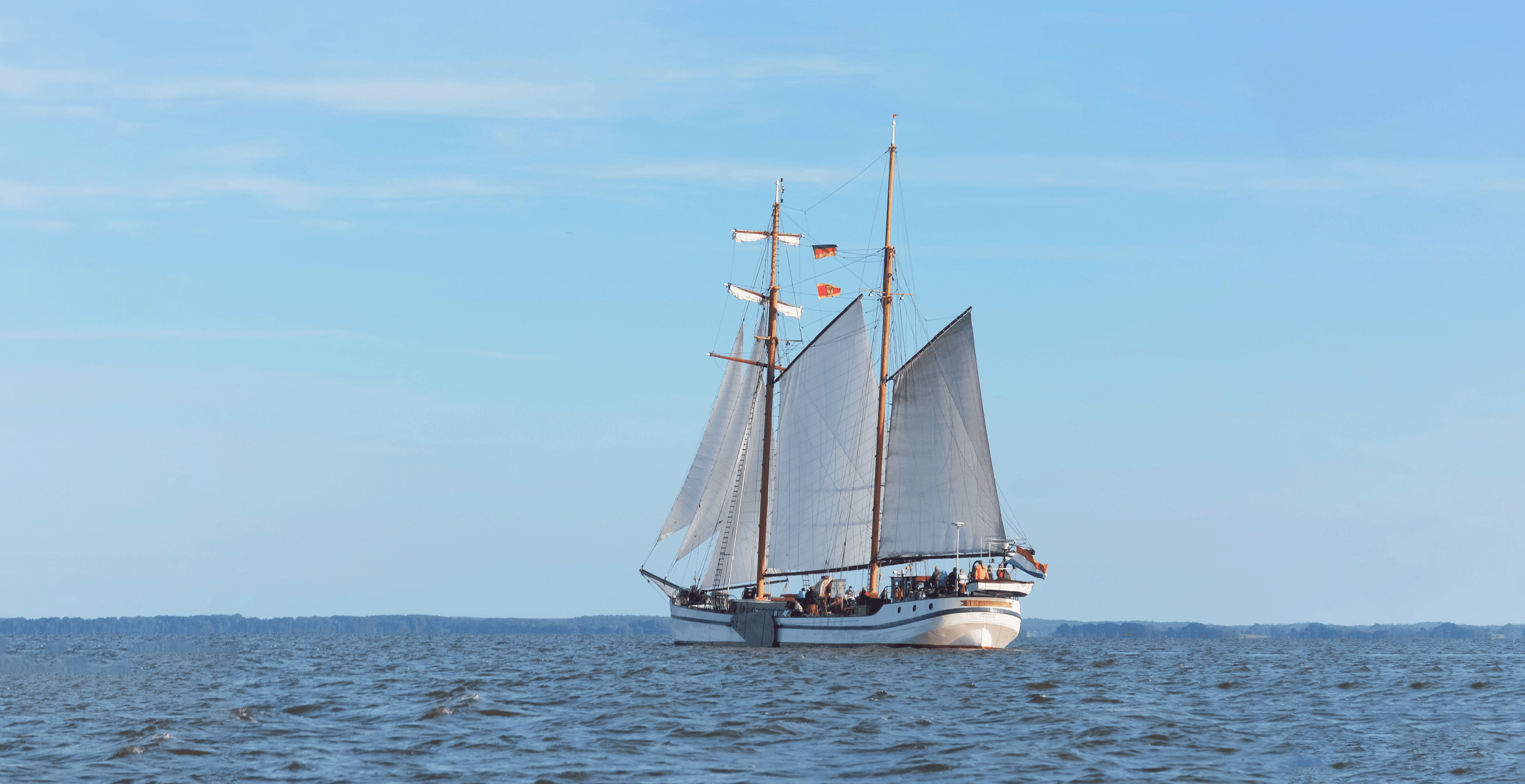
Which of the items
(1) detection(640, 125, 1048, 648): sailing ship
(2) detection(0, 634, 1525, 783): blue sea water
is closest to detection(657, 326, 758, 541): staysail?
(1) detection(640, 125, 1048, 648): sailing ship

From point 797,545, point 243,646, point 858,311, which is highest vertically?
point 858,311

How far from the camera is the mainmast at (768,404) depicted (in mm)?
83625

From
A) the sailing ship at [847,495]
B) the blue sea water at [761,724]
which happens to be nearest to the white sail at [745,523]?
the sailing ship at [847,495]

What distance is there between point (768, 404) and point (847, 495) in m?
9.53

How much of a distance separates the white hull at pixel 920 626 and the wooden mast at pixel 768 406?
586cm

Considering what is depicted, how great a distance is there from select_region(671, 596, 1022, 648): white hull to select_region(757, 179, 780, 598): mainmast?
231 inches

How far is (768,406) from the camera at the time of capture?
84.9m

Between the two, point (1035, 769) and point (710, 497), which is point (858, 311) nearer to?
point (710, 497)

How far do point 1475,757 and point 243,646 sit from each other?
11221 cm

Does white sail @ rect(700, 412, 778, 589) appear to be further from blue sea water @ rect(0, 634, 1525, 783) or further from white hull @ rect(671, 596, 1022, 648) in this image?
blue sea water @ rect(0, 634, 1525, 783)

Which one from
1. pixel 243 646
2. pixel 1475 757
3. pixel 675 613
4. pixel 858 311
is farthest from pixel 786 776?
pixel 243 646

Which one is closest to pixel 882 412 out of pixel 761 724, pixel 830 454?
pixel 830 454

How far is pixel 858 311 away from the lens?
3034 inches

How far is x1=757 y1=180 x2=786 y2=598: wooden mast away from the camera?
83625mm
